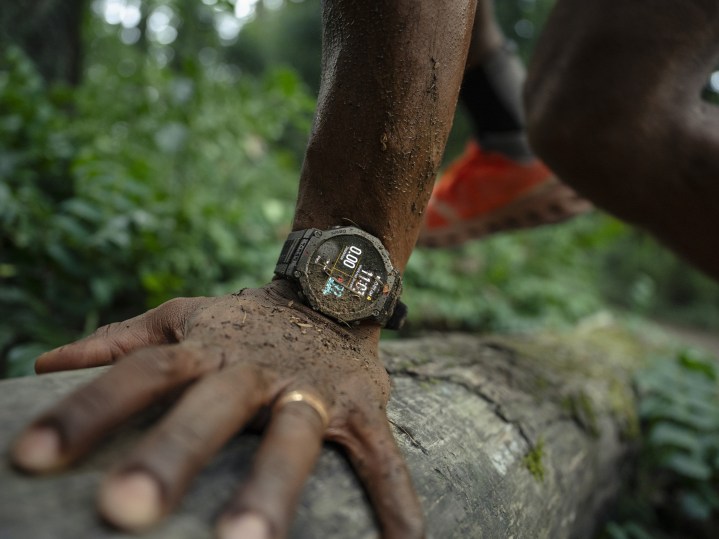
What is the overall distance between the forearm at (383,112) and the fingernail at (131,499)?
0.65 m

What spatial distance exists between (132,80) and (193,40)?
1.63 ft

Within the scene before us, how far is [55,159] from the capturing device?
2229mm

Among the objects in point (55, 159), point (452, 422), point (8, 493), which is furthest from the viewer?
point (55, 159)

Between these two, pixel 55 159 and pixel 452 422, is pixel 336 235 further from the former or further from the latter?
pixel 55 159

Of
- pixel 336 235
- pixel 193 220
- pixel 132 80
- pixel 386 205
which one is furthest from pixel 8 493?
pixel 132 80

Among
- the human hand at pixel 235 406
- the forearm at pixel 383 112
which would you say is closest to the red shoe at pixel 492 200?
the forearm at pixel 383 112

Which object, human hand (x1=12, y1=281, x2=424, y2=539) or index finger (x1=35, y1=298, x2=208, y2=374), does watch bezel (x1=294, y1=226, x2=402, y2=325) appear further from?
index finger (x1=35, y1=298, x2=208, y2=374)

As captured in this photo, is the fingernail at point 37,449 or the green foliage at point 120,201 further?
the green foliage at point 120,201

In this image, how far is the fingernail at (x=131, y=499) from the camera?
0.57 m

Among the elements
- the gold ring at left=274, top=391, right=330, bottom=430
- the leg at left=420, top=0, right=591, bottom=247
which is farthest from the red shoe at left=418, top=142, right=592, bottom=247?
the gold ring at left=274, top=391, right=330, bottom=430

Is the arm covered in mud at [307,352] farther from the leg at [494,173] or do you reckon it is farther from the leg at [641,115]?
the leg at [494,173]

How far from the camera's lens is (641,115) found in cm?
150

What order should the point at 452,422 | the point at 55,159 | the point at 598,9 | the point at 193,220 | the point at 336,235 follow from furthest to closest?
the point at 193,220
the point at 55,159
the point at 598,9
the point at 452,422
the point at 336,235

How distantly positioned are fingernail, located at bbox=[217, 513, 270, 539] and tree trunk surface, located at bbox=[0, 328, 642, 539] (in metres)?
0.07
